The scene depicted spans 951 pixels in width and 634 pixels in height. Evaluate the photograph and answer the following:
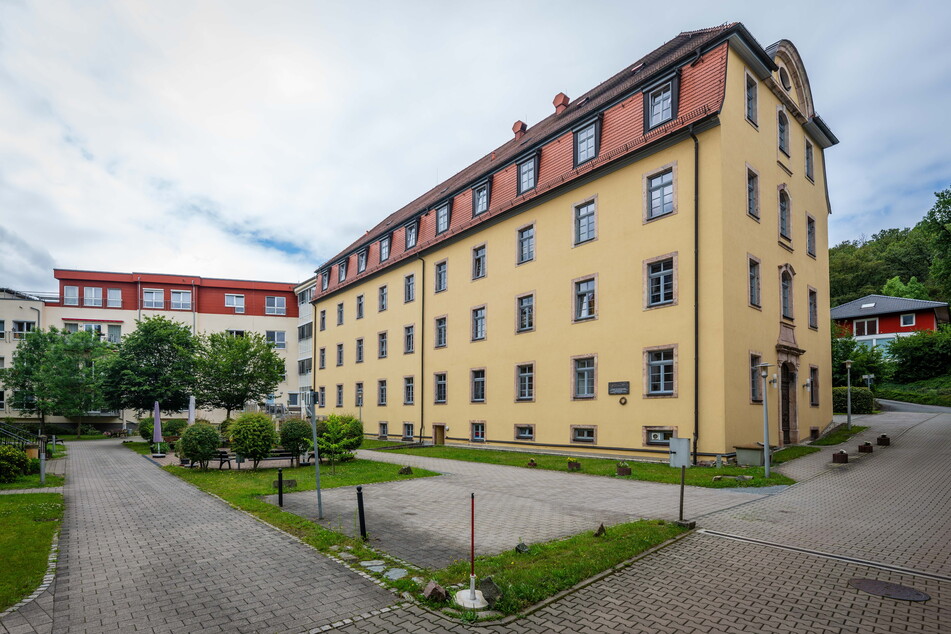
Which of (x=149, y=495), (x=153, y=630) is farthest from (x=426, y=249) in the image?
(x=153, y=630)

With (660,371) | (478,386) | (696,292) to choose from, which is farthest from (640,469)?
(478,386)

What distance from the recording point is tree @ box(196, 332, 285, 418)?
31.5 metres

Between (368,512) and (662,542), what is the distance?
557cm

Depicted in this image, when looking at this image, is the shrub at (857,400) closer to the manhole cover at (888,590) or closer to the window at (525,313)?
the window at (525,313)

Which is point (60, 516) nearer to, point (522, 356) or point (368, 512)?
point (368, 512)

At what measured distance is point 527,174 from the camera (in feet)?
81.0

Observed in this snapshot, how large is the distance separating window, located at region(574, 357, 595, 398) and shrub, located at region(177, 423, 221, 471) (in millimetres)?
13112

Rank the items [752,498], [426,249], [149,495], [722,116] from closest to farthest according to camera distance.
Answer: [752,498]
[149,495]
[722,116]
[426,249]

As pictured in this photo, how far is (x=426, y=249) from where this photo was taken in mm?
31047

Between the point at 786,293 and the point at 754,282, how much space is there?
3.22 meters

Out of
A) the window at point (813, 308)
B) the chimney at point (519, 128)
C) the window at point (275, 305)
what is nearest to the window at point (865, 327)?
the window at point (813, 308)

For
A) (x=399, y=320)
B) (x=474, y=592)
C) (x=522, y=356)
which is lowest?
(x=474, y=592)

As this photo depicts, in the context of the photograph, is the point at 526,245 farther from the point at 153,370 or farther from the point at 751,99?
the point at 153,370

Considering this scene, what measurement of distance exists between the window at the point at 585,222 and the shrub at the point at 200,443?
15.2 meters
